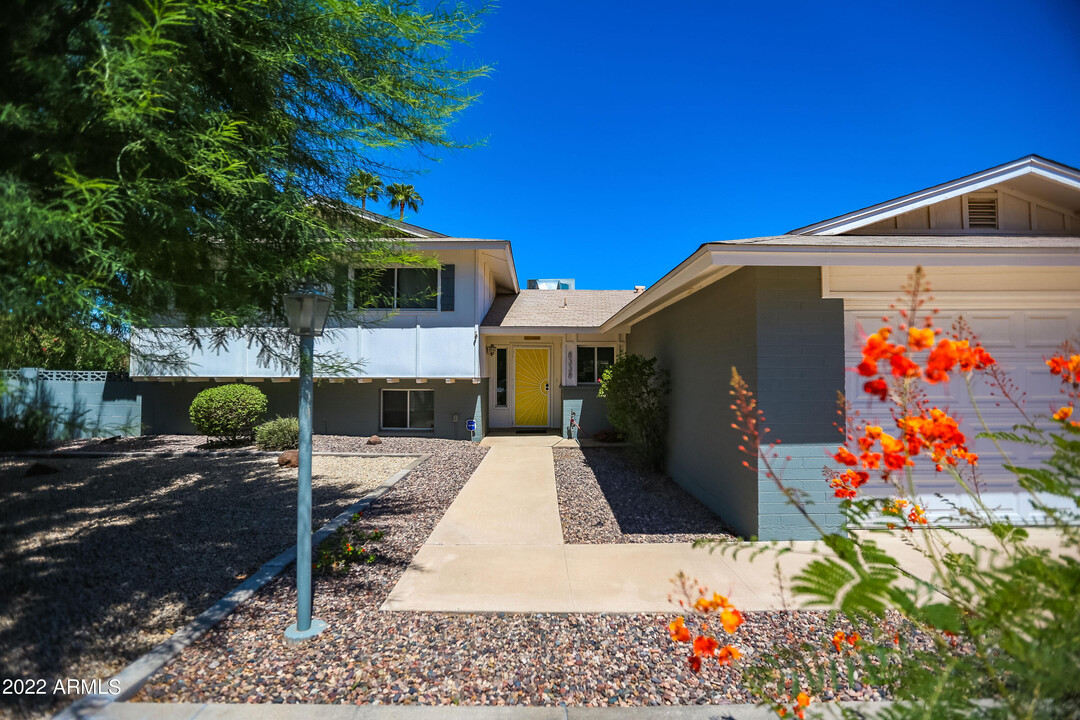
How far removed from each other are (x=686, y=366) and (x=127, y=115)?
6.93 meters

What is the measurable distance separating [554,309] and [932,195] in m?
9.85

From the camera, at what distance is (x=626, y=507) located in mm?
6902

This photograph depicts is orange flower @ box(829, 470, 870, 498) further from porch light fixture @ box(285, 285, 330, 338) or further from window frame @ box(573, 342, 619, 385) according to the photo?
window frame @ box(573, 342, 619, 385)

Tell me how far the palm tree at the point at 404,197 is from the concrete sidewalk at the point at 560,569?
60.9 ft

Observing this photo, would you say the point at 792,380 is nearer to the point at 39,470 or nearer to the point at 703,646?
the point at 703,646

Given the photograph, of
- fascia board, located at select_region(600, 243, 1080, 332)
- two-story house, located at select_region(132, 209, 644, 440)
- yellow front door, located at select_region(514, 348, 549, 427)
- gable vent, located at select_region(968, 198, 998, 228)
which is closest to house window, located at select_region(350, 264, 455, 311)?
two-story house, located at select_region(132, 209, 644, 440)

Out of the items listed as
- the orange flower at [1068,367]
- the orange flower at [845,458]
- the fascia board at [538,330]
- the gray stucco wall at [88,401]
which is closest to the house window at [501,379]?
the fascia board at [538,330]

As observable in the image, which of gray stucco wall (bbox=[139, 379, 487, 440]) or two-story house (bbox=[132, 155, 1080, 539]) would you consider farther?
gray stucco wall (bbox=[139, 379, 487, 440])

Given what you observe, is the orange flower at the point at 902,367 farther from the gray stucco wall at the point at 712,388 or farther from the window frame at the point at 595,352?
the window frame at the point at 595,352

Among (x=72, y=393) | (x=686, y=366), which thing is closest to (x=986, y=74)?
(x=686, y=366)

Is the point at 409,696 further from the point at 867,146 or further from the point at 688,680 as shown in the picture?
the point at 867,146

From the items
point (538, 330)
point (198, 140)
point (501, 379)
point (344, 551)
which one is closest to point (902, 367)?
point (198, 140)

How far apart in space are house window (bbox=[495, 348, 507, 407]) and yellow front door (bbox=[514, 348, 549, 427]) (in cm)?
33

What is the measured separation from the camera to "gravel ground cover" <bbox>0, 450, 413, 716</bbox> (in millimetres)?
3316
